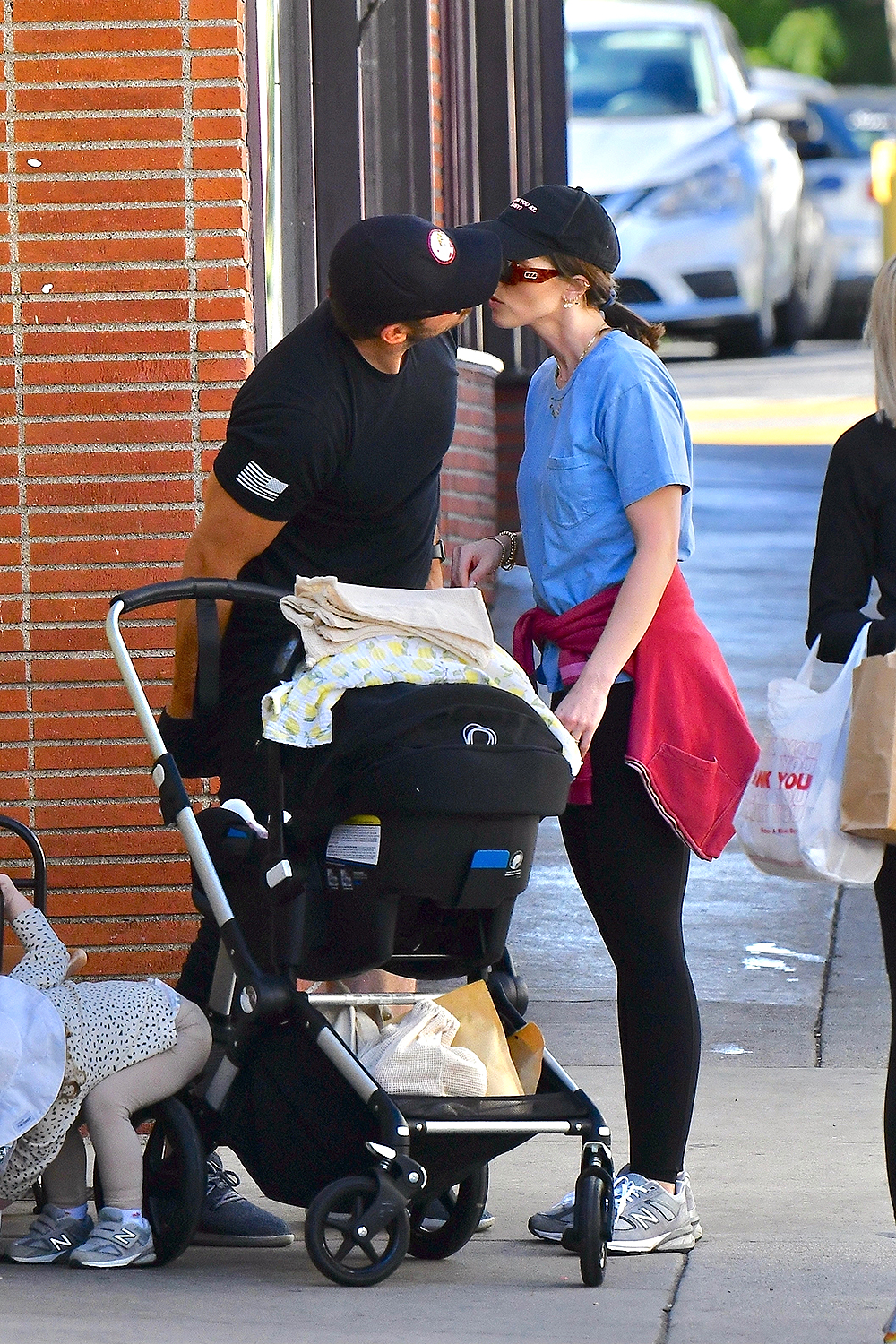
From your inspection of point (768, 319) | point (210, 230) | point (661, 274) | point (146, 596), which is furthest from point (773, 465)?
point (146, 596)

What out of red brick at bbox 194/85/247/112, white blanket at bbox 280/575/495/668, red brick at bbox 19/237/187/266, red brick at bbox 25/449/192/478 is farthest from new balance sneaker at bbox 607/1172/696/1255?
red brick at bbox 194/85/247/112

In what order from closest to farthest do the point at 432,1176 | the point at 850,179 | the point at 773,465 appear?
the point at 432,1176, the point at 773,465, the point at 850,179

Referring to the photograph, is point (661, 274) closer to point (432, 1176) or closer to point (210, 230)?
point (210, 230)

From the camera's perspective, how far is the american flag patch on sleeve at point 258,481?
3.96 metres

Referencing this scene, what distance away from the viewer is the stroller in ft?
12.4

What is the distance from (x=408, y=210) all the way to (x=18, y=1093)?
5.30 m

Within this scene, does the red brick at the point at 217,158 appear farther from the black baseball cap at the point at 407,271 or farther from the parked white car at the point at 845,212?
the parked white car at the point at 845,212

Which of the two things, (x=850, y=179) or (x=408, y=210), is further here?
(x=850, y=179)

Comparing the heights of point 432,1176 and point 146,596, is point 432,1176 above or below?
below

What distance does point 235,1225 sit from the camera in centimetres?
428

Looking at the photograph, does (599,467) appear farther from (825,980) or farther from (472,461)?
(472,461)

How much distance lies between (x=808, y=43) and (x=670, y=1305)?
4198 centimetres

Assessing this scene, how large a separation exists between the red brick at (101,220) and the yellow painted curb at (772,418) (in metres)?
9.65

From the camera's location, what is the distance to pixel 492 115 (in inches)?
409
